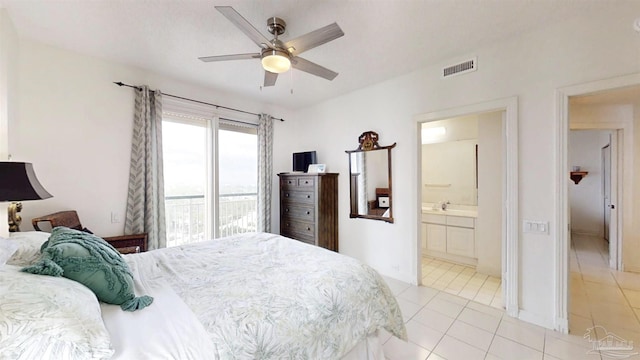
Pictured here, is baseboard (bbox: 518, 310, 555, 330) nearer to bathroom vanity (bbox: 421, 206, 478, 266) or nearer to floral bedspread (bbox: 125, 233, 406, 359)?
bathroom vanity (bbox: 421, 206, 478, 266)

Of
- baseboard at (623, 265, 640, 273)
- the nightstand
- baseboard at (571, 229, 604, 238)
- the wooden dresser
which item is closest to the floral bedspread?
the nightstand

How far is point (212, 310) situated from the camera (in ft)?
3.83

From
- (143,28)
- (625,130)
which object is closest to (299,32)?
(143,28)

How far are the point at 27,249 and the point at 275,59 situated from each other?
6.07ft

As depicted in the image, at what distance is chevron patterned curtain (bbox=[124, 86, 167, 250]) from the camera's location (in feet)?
9.78

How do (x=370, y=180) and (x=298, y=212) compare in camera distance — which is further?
(x=298, y=212)

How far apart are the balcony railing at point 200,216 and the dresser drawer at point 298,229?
48 centimetres

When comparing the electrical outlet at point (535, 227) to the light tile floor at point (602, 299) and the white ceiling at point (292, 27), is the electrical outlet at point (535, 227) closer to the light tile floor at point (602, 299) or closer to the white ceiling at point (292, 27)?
the light tile floor at point (602, 299)

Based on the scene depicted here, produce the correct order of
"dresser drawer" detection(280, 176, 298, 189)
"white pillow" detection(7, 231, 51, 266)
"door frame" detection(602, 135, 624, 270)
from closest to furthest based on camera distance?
"white pillow" detection(7, 231, 51, 266), "door frame" detection(602, 135, 624, 270), "dresser drawer" detection(280, 176, 298, 189)

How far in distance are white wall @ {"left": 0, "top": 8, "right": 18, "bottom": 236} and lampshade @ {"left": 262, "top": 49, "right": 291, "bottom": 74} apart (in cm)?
197

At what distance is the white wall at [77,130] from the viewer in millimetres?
2432

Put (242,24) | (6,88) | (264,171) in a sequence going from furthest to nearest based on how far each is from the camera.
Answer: (264,171) → (6,88) → (242,24)

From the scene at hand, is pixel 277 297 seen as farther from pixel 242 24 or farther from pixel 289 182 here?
pixel 289 182

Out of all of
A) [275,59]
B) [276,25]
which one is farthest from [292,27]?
[275,59]
